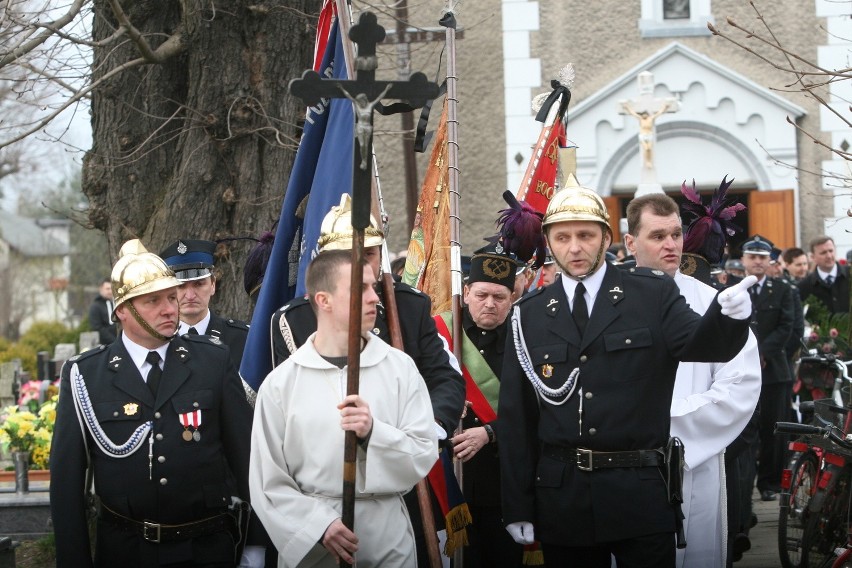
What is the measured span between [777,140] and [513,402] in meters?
17.4

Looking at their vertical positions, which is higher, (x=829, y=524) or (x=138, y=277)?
(x=138, y=277)

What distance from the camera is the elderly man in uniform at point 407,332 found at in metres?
5.58

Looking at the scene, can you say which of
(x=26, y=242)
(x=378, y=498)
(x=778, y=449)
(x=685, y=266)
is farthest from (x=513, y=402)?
(x=26, y=242)

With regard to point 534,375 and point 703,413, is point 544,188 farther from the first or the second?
point 534,375

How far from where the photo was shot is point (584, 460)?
5.39 meters

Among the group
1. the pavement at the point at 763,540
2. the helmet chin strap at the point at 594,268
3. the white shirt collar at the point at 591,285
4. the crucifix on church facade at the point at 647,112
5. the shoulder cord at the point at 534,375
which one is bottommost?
the pavement at the point at 763,540

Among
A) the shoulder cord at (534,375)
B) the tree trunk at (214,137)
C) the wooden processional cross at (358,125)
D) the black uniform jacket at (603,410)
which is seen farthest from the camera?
the tree trunk at (214,137)

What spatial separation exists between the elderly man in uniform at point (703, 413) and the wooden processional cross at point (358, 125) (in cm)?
232

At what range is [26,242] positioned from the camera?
68438 millimetres

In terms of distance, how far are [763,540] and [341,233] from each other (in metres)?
5.51

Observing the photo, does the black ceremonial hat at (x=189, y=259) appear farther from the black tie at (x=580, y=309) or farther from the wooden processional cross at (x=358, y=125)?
the wooden processional cross at (x=358, y=125)

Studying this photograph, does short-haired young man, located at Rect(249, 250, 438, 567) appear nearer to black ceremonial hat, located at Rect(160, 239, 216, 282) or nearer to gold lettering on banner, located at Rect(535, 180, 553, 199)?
black ceremonial hat, located at Rect(160, 239, 216, 282)

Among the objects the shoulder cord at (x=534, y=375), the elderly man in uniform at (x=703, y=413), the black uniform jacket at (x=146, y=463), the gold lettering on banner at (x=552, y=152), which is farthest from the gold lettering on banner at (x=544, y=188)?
the black uniform jacket at (x=146, y=463)

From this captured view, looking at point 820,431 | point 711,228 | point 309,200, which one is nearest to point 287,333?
point 309,200
